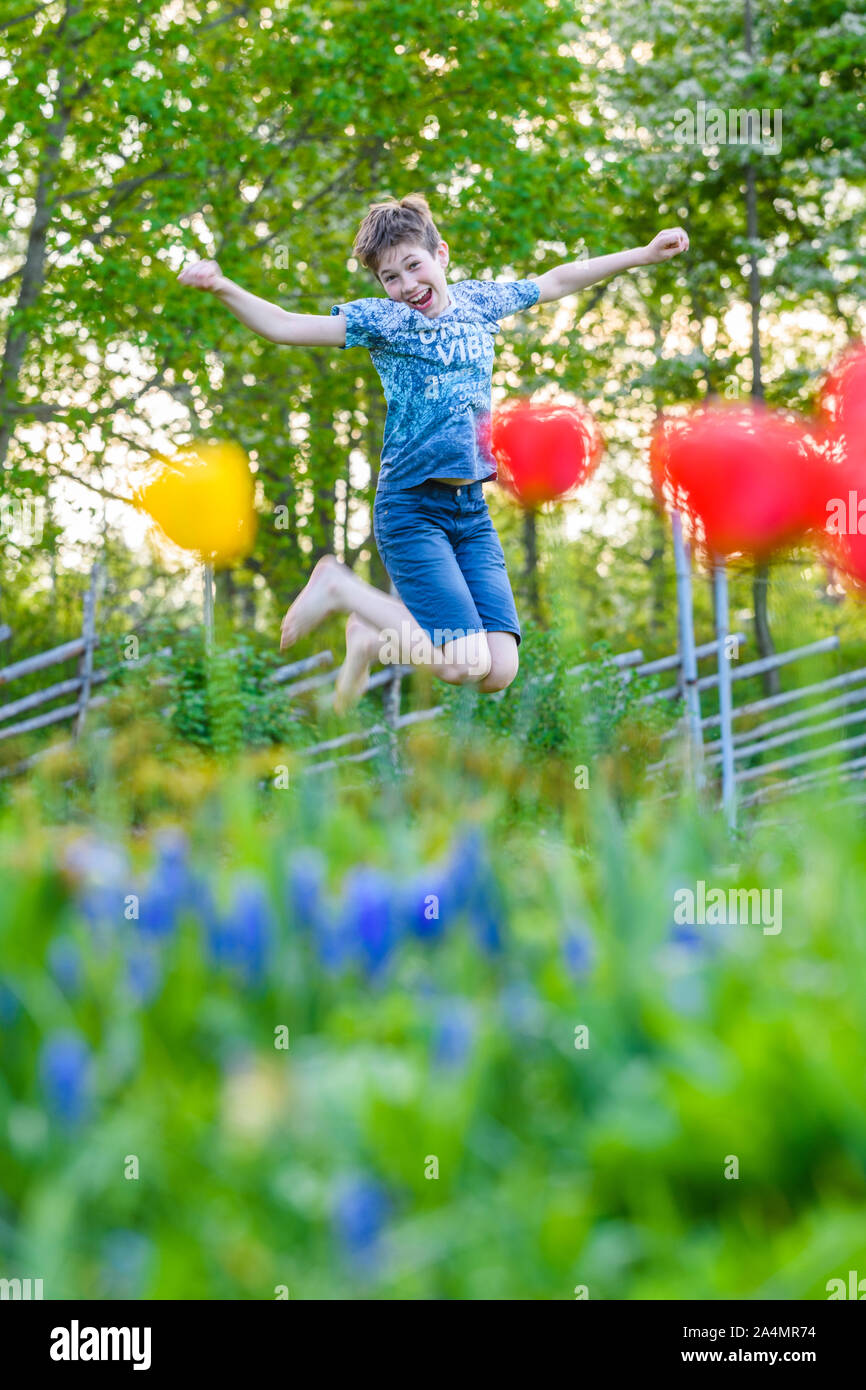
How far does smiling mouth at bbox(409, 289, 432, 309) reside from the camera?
339 cm

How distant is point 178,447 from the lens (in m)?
8.46

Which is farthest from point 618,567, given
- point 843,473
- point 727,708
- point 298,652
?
point 843,473

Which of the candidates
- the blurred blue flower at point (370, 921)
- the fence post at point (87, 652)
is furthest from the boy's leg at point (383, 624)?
the fence post at point (87, 652)

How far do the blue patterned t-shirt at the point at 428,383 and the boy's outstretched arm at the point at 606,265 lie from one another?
244 millimetres

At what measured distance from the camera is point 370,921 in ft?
5.68

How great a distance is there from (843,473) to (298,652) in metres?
7.04

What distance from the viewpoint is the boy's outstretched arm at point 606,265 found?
11.0ft

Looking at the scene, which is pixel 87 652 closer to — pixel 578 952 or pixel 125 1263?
pixel 578 952

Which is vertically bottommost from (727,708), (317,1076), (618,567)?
(317,1076)

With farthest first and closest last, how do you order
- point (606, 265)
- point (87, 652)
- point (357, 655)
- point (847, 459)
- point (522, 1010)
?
1. point (87, 652)
2. point (357, 655)
3. point (606, 265)
4. point (847, 459)
5. point (522, 1010)

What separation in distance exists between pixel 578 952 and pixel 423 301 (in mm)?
2111

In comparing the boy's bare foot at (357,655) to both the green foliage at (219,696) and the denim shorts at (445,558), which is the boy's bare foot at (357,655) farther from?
the green foliage at (219,696)

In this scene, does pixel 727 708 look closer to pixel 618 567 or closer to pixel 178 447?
pixel 178 447

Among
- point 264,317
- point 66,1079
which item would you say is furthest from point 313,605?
point 66,1079
